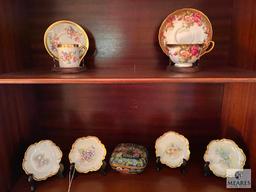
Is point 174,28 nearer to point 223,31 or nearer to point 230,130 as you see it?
point 223,31

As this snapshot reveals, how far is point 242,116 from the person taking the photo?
85cm

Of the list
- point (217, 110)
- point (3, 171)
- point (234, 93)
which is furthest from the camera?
point (217, 110)

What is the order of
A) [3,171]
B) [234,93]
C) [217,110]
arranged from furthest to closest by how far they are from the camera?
[217,110], [234,93], [3,171]

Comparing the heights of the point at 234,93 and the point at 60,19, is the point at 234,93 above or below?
below

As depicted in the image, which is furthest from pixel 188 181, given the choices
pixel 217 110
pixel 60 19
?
pixel 60 19

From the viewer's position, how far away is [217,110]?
1.01 metres

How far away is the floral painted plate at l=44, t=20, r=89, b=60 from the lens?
35.2 inches

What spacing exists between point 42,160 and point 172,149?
1.72 feet

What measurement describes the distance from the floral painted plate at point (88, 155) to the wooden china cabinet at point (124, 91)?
0.04 m

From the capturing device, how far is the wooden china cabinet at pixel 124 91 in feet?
2.58

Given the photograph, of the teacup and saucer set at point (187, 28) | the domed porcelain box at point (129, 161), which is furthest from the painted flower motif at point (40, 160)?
the teacup and saucer set at point (187, 28)

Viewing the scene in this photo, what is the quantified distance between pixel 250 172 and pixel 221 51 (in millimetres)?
486
